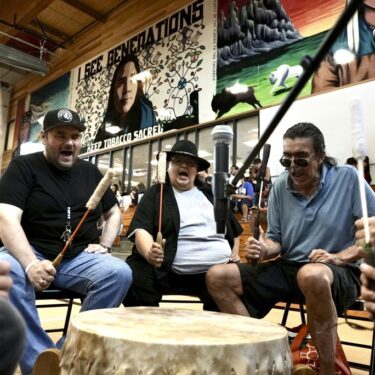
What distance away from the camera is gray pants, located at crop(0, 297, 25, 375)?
2.02ft

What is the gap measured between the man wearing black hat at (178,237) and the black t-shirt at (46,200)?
0.99 feet

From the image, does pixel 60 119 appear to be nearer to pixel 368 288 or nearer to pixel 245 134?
pixel 368 288

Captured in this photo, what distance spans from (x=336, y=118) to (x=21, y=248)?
466cm

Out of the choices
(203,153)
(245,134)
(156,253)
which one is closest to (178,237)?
(156,253)

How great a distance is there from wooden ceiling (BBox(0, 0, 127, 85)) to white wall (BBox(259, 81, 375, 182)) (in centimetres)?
553

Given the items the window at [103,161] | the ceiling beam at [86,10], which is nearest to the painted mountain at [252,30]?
the ceiling beam at [86,10]

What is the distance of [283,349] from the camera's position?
997 millimetres

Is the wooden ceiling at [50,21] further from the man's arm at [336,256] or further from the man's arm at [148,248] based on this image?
the man's arm at [336,256]

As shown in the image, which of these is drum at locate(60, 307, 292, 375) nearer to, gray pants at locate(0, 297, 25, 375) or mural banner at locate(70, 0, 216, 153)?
gray pants at locate(0, 297, 25, 375)

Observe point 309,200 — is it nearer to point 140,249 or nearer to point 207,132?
point 140,249

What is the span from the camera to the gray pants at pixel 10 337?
62 cm

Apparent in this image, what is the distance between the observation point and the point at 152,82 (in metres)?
8.40

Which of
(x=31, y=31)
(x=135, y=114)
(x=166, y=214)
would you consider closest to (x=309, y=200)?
(x=166, y=214)

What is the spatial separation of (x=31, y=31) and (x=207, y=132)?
5703 millimetres
